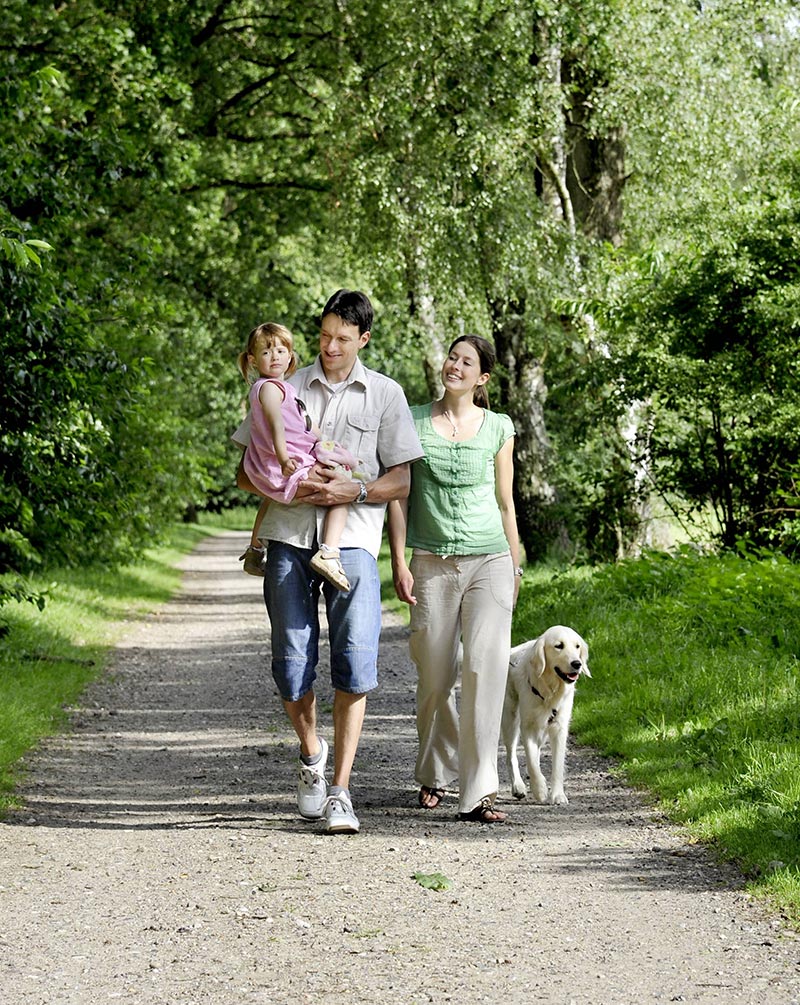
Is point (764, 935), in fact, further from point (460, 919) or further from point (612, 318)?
point (612, 318)

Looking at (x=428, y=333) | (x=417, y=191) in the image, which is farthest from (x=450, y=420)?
(x=428, y=333)

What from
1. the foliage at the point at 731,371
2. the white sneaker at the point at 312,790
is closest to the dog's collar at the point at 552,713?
the white sneaker at the point at 312,790

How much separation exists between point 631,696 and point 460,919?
14.7 ft

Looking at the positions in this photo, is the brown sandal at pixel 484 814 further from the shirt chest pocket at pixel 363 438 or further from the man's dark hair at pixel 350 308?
the man's dark hair at pixel 350 308

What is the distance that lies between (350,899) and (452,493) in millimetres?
2269

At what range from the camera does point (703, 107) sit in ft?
58.3

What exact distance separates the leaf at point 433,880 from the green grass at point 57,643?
262cm

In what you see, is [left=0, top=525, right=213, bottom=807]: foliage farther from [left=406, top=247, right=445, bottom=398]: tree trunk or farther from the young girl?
[left=406, top=247, right=445, bottom=398]: tree trunk

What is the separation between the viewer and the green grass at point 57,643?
954 cm

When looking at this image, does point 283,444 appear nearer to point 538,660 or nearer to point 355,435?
point 355,435

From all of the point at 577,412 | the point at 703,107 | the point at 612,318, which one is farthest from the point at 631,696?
the point at 703,107

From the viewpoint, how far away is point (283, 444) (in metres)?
6.53

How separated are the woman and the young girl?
44 centimetres

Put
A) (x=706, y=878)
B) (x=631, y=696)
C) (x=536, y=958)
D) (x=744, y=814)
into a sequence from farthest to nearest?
(x=631, y=696) → (x=744, y=814) → (x=706, y=878) → (x=536, y=958)
